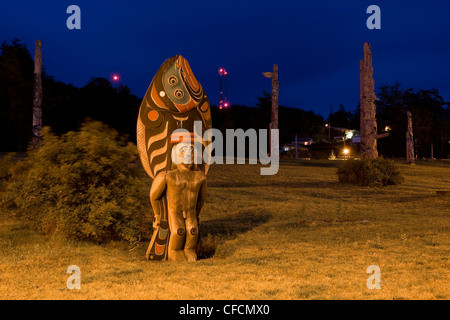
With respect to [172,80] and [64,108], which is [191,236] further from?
[64,108]

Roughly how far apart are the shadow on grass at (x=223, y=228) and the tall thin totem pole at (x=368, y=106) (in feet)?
34.2

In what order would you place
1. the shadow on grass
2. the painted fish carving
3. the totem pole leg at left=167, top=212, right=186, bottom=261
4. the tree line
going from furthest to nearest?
the tree line, the shadow on grass, the painted fish carving, the totem pole leg at left=167, top=212, right=186, bottom=261

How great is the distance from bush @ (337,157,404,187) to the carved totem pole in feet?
42.6

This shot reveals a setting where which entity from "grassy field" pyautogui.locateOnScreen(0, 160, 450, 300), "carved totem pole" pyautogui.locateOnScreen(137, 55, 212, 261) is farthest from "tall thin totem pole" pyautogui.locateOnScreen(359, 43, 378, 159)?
"carved totem pole" pyautogui.locateOnScreen(137, 55, 212, 261)

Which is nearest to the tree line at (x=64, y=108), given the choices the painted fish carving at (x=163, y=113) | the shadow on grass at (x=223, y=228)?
the shadow on grass at (x=223, y=228)

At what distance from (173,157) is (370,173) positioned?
13.6 meters

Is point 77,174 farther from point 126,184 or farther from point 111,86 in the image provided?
point 111,86

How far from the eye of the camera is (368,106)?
2191 centimetres

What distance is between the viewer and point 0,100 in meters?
31.6

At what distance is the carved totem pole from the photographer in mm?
7574

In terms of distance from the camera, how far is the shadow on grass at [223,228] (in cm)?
887

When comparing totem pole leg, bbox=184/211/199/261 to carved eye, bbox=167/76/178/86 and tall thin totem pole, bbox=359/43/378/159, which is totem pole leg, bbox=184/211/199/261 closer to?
carved eye, bbox=167/76/178/86

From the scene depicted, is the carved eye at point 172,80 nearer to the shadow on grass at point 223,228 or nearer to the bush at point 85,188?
the bush at point 85,188
